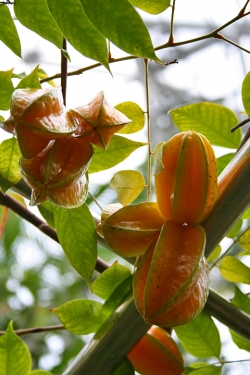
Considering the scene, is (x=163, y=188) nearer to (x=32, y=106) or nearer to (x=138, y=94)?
(x=32, y=106)

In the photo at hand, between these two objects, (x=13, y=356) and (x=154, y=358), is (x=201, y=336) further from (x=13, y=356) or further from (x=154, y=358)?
(x=13, y=356)

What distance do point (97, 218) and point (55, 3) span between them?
313 mm

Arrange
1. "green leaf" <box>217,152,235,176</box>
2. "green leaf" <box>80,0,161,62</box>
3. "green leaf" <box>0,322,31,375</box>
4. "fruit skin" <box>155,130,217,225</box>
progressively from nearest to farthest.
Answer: "green leaf" <box>80,0,161,62</box> → "fruit skin" <box>155,130,217,225</box> → "green leaf" <box>0,322,31,375</box> → "green leaf" <box>217,152,235,176</box>

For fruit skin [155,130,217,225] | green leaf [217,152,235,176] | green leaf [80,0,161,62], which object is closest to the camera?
green leaf [80,0,161,62]

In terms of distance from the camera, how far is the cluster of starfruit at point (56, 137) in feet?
1.94

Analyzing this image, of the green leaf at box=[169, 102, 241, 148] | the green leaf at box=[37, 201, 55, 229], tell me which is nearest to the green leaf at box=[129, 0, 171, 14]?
the green leaf at box=[169, 102, 241, 148]

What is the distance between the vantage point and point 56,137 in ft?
1.97

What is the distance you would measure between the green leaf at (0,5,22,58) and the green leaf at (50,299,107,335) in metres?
0.38

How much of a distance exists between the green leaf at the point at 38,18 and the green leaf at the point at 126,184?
193mm

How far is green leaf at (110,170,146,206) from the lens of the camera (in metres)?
0.73

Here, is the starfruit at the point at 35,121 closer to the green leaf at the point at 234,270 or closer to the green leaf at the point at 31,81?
the green leaf at the point at 31,81

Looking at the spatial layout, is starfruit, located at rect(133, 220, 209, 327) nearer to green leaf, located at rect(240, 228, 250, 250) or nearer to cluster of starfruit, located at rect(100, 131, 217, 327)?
cluster of starfruit, located at rect(100, 131, 217, 327)

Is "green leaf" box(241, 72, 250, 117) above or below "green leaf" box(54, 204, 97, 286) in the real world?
above

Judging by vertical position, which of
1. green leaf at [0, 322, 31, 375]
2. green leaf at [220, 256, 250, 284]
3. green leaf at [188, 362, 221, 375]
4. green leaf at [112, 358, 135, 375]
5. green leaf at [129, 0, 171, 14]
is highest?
green leaf at [129, 0, 171, 14]
